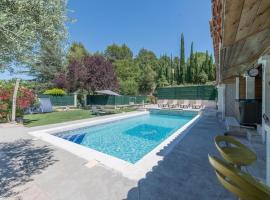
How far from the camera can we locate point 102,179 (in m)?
3.20

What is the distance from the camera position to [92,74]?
20828 mm

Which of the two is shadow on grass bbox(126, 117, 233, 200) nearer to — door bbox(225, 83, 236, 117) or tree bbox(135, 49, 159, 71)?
door bbox(225, 83, 236, 117)

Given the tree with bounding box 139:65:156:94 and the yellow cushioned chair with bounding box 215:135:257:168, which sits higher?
the tree with bounding box 139:65:156:94

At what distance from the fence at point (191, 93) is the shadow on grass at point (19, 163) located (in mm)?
19371

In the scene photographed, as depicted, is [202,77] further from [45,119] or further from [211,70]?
[45,119]

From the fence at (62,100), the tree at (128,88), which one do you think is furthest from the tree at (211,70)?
the fence at (62,100)

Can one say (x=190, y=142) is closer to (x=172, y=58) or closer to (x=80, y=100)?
(x=80, y=100)

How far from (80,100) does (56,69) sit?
35.8 feet

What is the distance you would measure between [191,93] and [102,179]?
67.2ft

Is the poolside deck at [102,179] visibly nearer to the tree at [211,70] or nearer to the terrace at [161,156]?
the terrace at [161,156]

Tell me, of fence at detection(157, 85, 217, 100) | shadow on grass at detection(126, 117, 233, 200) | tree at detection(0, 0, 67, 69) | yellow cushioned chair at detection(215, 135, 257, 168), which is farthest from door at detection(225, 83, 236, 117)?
fence at detection(157, 85, 217, 100)

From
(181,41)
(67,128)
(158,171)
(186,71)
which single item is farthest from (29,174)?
(181,41)

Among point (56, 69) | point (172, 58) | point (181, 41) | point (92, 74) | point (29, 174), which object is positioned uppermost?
point (181, 41)

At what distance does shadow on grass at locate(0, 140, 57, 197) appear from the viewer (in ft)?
10.3
